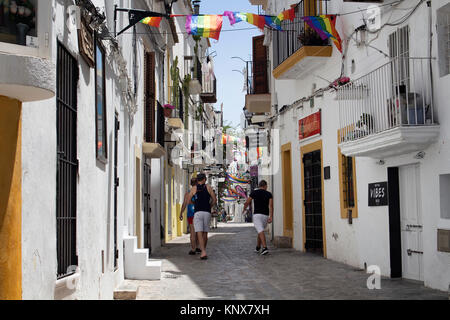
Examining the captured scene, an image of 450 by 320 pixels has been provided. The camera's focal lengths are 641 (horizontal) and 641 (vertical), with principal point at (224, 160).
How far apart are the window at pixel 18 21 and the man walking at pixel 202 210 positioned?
10008 millimetres

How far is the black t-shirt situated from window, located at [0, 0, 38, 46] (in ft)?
37.2

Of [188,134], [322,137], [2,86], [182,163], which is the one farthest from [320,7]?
[188,134]

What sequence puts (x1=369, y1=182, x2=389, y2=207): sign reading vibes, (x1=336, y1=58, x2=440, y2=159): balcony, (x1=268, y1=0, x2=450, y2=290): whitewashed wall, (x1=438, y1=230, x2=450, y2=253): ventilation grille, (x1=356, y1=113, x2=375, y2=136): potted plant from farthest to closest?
1. (x1=369, y1=182, x2=389, y2=207): sign reading vibes
2. (x1=356, y1=113, x2=375, y2=136): potted plant
3. (x1=336, y1=58, x2=440, y2=159): balcony
4. (x1=268, y1=0, x2=450, y2=290): whitewashed wall
5. (x1=438, y1=230, x2=450, y2=253): ventilation grille

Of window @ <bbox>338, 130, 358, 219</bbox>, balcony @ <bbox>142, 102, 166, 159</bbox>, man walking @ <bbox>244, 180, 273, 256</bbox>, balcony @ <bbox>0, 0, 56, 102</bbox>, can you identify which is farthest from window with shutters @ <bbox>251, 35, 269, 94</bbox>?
balcony @ <bbox>0, 0, 56, 102</bbox>

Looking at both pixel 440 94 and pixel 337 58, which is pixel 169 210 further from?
pixel 440 94

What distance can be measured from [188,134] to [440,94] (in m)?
22.4

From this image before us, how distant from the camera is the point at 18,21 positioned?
4.49m

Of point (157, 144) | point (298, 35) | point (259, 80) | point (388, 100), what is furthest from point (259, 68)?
point (388, 100)

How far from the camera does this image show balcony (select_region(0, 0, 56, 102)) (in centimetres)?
426

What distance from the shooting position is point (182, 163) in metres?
28.5

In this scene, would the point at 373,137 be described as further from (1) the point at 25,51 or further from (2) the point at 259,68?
(2) the point at 259,68

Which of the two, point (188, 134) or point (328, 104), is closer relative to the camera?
point (328, 104)

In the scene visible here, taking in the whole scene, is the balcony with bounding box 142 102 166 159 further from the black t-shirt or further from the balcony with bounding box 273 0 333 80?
the balcony with bounding box 273 0 333 80

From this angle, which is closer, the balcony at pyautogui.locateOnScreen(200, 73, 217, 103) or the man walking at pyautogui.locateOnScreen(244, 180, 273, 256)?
the man walking at pyautogui.locateOnScreen(244, 180, 273, 256)
